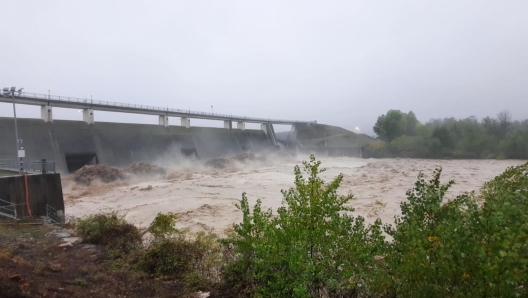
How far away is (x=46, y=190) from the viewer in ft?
45.0

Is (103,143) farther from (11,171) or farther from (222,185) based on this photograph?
(11,171)

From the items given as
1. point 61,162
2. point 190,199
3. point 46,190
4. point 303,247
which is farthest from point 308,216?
point 61,162

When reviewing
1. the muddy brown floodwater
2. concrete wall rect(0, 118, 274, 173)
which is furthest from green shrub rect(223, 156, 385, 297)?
concrete wall rect(0, 118, 274, 173)

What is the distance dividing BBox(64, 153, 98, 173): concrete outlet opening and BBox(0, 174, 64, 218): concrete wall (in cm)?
1902

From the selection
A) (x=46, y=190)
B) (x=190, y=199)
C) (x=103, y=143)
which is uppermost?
(x=103, y=143)

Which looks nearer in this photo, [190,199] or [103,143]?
[190,199]

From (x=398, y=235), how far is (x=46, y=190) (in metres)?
14.2

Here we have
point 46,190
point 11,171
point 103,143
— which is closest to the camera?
point 46,190

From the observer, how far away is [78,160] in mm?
32344

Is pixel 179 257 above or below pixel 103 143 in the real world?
below

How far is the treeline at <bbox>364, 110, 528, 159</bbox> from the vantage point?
3931 cm

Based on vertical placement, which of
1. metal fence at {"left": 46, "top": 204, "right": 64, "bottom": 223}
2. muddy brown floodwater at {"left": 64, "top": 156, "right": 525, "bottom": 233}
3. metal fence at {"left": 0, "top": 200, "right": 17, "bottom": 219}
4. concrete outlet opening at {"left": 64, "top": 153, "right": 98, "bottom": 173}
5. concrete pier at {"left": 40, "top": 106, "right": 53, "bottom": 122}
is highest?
concrete pier at {"left": 40, "top": 106, "right": 53, "bottom": 122}

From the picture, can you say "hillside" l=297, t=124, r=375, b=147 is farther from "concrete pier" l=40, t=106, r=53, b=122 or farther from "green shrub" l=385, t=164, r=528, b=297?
"green shrub" l=385, t=164, r=528, b=297

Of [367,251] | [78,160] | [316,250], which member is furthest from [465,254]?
[78,160]
